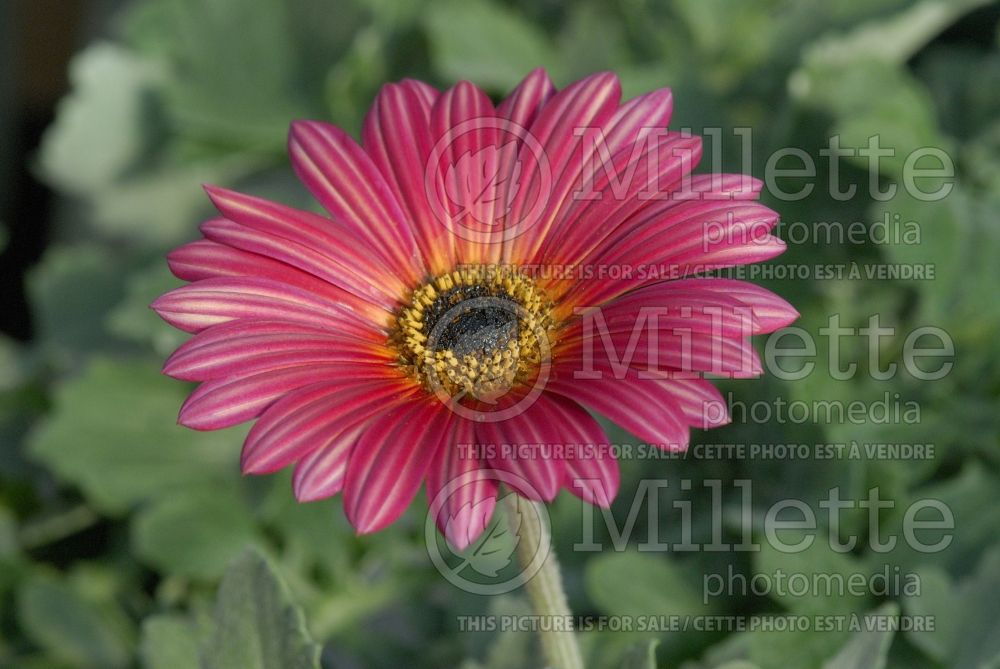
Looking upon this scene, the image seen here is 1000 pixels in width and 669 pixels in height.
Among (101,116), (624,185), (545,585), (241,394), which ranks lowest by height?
(545,585)

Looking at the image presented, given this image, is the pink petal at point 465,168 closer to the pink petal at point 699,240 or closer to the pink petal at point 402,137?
the pink petal at point 402,137

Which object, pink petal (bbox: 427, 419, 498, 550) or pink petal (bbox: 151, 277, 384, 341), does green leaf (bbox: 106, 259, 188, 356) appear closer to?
pink petal (bbox: 151, 277, 384, 341)

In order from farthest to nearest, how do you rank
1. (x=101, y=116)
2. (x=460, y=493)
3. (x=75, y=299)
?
(x=101, y=116)
(x=75, y=299)
(x=460, y=493)

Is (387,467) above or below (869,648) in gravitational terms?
above

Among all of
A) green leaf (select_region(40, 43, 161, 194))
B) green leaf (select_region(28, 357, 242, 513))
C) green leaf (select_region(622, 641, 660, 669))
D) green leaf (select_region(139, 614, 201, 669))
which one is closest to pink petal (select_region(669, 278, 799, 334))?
green leaf (select_region(622, 641, 660, 669))

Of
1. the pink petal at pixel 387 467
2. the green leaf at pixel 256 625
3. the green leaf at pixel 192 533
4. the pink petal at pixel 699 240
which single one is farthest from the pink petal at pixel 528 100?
the green leaf at pixel 192 533

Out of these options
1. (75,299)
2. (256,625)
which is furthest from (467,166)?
(75,299)

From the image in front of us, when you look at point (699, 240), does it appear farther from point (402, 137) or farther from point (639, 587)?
point (639, 587)

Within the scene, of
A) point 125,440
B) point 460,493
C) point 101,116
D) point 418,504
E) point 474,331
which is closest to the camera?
point 460,493
